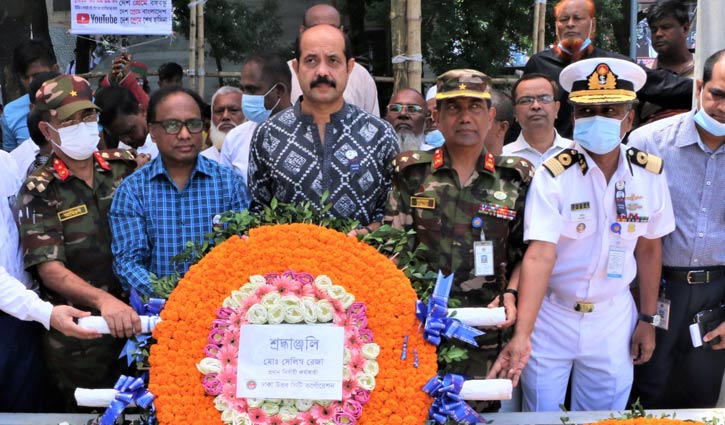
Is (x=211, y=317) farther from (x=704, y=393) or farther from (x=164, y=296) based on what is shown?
(x=704, y=393)

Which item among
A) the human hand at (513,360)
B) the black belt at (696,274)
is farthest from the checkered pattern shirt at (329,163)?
the black belt at (696,274)

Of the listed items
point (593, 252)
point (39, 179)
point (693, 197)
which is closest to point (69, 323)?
point (39, 179)

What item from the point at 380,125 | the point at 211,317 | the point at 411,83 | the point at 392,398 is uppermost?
the point at 411,83

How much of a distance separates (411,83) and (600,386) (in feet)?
11.1

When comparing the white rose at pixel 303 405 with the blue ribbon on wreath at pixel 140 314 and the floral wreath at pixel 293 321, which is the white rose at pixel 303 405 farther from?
the blue ribbon on wreath at pixel 140 314

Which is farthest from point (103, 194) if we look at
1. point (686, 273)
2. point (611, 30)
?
point (611, 30)

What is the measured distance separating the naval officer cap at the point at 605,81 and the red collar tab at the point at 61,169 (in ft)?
7.80

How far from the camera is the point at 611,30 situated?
38.2ft

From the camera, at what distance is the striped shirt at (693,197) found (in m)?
3.86

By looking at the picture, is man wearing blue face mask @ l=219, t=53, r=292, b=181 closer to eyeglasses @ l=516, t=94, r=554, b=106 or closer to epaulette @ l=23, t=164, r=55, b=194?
epaulette @ l=23, t=164, r=55, b=194

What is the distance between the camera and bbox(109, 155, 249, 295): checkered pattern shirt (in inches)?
138

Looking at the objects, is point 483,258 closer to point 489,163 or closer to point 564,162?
point 489,163

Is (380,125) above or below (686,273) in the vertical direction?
above

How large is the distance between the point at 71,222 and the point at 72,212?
0.05 meters
